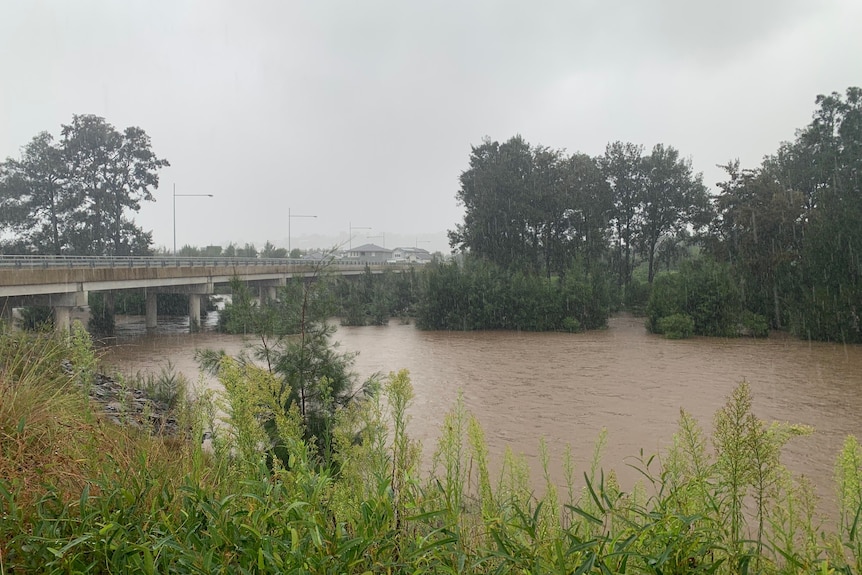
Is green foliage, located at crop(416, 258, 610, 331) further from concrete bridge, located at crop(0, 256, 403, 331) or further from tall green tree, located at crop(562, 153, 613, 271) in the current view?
concrete bridge, located at crop(0, 256, 403, 331)

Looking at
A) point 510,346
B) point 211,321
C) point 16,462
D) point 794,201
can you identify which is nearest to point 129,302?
point 211,321

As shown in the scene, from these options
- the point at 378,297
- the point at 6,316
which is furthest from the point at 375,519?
the point at 378,297

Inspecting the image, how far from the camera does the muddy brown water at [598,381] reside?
1069 centimetres

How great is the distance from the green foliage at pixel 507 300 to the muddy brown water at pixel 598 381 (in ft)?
5.25

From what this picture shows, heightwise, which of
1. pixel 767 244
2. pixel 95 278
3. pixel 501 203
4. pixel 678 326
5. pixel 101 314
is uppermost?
pixel 501 203

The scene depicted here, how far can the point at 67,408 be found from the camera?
14.1 feet

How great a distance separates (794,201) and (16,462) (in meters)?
30.9

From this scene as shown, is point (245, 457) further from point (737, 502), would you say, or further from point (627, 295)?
point (627, 295)

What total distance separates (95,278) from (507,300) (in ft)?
57.7

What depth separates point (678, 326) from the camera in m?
25.2

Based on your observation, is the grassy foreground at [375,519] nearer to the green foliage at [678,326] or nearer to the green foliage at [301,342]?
the green foliage at [301,342]

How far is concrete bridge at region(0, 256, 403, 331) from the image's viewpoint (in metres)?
18.6

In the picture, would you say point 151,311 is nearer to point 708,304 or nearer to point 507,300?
point 507,300

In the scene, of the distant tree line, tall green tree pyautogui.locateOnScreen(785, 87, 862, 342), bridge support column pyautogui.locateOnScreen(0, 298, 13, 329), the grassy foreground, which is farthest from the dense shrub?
the grassy foreground
